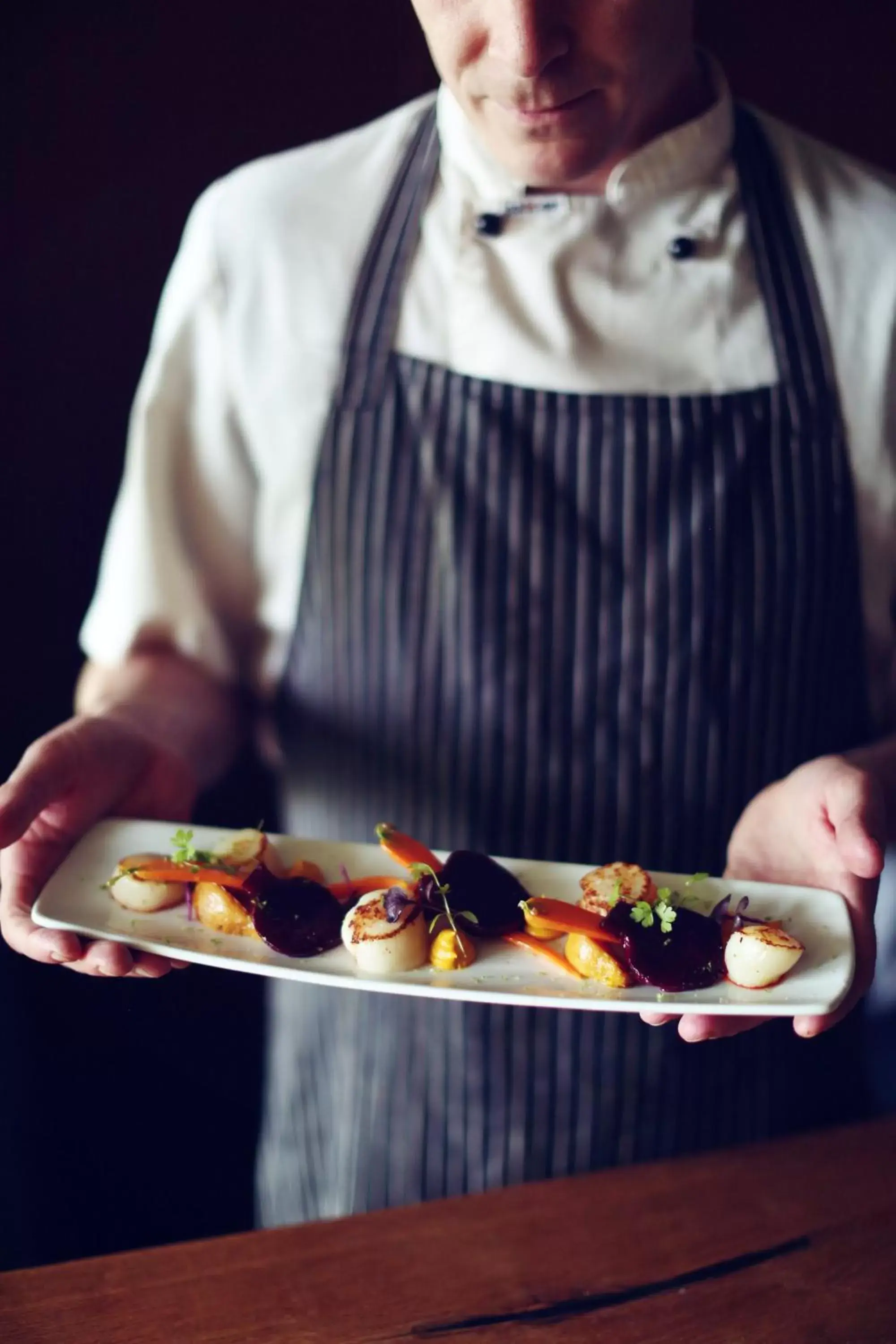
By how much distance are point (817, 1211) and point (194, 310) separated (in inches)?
28.4

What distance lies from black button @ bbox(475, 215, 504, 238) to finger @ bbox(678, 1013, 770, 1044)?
1.71 feet

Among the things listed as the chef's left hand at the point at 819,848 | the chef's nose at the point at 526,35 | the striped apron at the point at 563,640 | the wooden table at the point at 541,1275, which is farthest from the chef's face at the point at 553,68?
the wooden table at the point at 541,1275

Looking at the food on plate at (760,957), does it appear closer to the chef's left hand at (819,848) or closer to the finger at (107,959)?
the chef's left hand at (819,848)

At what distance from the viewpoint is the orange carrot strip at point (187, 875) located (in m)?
0.72

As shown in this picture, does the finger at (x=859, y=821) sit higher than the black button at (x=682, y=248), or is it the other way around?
the black button at (x=682, y=248)

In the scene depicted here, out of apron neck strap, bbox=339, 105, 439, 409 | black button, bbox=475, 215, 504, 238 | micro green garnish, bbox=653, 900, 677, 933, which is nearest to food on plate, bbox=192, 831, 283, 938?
micro green garnish, bbox=653, 900, 677, 933

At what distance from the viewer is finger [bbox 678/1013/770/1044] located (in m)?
0.64

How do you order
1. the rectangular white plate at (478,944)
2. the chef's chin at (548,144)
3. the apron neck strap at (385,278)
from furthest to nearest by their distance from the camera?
the apron neck strap at (385,278) < the chef's chin at (548,144) < the rectangular white plate at (478,944)

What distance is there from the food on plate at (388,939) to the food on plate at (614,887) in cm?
10

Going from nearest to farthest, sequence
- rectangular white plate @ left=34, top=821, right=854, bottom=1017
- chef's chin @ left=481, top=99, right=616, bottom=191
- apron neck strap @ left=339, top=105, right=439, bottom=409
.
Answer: rectangular white plate @ left=34, top=821, right=854, bottom=1017 → chef's chin @ left=481, top=99, right=616, bottom=191 → apron neck strap @ left=339, top=105, right=439, bottom=409

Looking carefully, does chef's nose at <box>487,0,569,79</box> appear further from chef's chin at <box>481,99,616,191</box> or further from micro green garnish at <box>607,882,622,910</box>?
micro green garnish at <box>607,882,622,910</box>

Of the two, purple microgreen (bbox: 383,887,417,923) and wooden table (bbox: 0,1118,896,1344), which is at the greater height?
purple microgreen (bbox: 383,887,417,923)

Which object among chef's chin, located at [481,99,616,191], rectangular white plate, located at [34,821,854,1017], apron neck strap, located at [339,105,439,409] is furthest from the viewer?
apron neck strap, located at [339,105,439,409]

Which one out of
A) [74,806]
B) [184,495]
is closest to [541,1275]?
[74,806]
